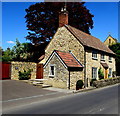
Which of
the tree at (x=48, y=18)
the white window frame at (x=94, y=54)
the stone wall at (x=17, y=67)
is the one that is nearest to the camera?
the white window frame at (x=94, y=54)

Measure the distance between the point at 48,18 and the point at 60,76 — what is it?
16.9 metres

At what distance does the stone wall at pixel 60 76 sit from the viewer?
1621cm

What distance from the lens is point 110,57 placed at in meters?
26.9

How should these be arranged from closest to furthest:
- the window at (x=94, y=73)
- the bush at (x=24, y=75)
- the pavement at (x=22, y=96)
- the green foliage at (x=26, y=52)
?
the pavement at (x=22, y=96)
the window at (x=94, y=73)
the bush at (x=24, y=75)
the green foliage at (x=26, y=52)

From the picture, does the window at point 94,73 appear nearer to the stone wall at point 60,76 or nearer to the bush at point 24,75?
the stone wall at point 60,76

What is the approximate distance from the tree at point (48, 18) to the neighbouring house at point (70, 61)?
700cm

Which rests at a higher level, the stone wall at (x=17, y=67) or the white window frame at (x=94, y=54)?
the white window frame at (x=94, y=54)

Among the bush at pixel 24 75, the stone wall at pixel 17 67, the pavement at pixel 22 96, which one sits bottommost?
the pavement at pixel 22 96

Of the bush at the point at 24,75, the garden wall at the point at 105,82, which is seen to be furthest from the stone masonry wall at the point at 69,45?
the bush at the point at 24,75

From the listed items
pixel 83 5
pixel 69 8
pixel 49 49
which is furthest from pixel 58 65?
pixel 83 5

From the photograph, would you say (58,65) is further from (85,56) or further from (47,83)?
(85,56)

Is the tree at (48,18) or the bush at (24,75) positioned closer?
the bush at (24,75)

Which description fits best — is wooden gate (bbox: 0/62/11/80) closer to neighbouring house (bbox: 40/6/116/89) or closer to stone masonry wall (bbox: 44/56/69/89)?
neighbouring house (bbox: 40/6/116/89)

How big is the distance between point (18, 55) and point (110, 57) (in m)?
19.5
